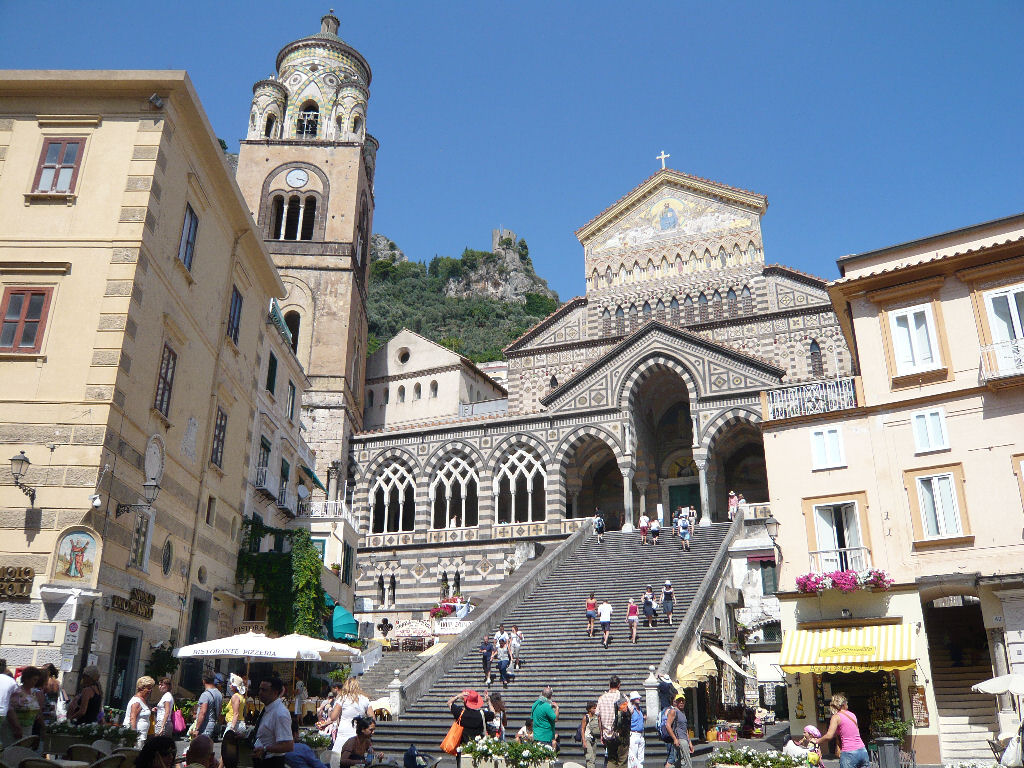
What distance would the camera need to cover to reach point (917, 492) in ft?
58.9

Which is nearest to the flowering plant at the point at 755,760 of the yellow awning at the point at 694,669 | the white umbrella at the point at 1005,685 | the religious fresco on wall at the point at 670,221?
the white umbrella at the point at 1005,685

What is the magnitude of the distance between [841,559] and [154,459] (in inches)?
542

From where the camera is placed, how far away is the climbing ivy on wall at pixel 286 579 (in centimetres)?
2097

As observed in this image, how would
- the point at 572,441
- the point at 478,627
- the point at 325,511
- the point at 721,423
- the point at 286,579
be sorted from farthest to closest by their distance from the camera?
the point at 572,441 → the point at 721,423 → the point at 325,511 → the point at 478,627 → the point at 286,579

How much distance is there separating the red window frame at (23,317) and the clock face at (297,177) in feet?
95.5

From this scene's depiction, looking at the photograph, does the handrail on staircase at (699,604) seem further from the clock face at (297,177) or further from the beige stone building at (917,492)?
the clock face at (297,177)

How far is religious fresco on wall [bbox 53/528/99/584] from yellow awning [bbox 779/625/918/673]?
41.8 feet

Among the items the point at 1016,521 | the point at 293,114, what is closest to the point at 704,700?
the point at 1016,521

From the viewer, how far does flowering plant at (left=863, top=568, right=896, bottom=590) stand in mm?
17266

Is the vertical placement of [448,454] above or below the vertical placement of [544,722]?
above

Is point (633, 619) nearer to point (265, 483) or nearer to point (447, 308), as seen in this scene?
point (265, 483)

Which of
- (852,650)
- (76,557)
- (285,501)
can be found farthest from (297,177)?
(852,650)

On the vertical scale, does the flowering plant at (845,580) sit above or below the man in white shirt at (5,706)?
above

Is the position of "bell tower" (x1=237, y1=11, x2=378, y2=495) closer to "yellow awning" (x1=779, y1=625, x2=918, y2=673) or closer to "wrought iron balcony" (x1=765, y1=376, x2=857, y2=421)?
"wrought iron balcony" (x1=765, y1=376, x2=857, y2=421)
